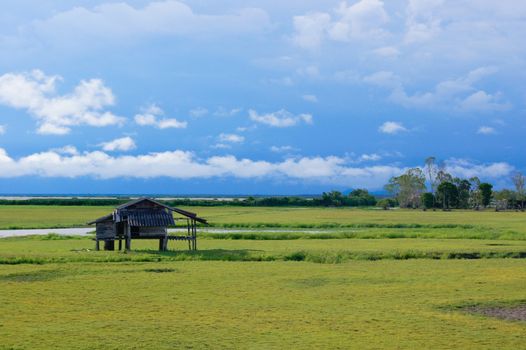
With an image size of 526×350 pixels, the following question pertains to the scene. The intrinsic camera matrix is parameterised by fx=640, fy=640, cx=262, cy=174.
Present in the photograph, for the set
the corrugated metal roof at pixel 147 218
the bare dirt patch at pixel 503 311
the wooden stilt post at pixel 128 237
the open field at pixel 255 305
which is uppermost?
the corrugated metal roof at pixel 147 218

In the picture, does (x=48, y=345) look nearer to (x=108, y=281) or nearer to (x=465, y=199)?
(x=108, y=281)

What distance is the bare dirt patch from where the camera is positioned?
1836cm

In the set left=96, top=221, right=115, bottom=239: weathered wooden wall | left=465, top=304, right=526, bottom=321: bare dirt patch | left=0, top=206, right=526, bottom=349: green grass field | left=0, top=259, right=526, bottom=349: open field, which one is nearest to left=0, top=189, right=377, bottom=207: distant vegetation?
left=96, top=221, right=115, bottom=239: weathered wooden wall

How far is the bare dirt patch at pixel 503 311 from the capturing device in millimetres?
18364

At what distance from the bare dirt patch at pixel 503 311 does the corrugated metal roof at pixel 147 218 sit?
70.0 ft

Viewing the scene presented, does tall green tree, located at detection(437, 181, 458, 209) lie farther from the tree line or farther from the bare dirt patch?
the bare dirt patch

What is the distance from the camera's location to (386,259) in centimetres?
3369

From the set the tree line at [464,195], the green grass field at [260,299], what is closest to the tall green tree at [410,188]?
the tree line at [464,195]

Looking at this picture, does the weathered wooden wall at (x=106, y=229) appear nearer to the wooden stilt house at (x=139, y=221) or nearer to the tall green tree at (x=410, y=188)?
the wooden stilt house at (x=139, y=221)

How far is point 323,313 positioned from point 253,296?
3.41 m

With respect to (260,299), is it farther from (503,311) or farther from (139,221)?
(139,221)

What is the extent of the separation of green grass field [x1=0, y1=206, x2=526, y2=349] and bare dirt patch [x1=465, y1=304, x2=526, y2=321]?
45 centimetres

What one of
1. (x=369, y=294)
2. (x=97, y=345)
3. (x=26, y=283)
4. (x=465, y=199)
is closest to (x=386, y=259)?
(x=369, y=294)

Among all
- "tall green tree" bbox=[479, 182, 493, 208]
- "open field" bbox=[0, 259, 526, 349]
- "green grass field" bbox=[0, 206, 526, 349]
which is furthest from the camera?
"tall green tree" bbox=[479, 182, 493, 208]
